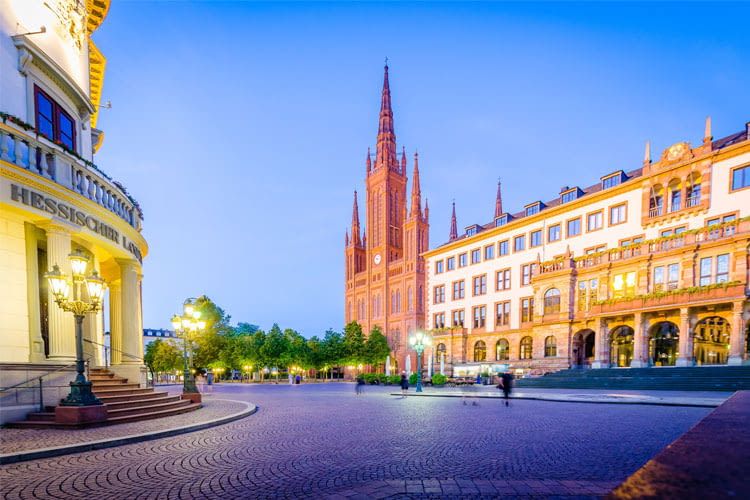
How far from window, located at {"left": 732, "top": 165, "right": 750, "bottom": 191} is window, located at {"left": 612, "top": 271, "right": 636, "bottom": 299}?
8862 millimetres

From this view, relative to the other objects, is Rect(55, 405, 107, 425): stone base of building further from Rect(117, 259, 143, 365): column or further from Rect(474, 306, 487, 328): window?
Rect(474, 306, 487, 328): window

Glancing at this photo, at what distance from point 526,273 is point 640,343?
13.4 metres

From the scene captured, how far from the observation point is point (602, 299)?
1320 inches

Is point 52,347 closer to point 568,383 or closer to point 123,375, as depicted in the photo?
point 123,375

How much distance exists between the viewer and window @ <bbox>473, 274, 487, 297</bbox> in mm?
46862

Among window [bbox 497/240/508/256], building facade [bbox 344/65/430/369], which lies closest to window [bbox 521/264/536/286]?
window [bbox 497/240/508/256]

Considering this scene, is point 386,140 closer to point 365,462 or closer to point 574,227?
point 574,227

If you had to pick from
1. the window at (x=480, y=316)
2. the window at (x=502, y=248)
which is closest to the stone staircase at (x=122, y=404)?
the window at (x=480, y=316)

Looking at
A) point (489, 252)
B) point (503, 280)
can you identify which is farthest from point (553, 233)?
point (489, 252)

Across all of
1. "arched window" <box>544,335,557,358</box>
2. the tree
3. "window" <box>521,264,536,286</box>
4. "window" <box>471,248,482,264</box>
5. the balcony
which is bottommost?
the tree

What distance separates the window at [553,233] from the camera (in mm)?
40219

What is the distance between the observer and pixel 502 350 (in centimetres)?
4428

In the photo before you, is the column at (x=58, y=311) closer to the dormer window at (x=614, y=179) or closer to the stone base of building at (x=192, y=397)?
the stone base of building at (x=192, y=397)

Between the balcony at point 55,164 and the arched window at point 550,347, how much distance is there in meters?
35.8
